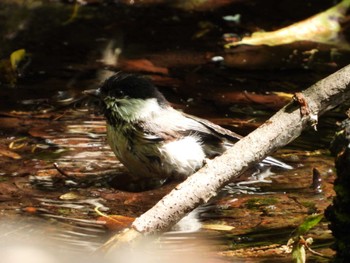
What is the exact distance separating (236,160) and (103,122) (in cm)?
256

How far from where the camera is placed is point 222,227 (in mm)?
4410

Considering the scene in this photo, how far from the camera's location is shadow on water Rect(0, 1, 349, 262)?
450 cm

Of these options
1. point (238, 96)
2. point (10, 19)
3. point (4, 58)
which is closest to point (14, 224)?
point (238, 96)

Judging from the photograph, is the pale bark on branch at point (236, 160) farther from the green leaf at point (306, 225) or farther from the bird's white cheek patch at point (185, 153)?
the bird's white cheek patch at point (185, 153)

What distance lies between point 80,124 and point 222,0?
14.4 feet

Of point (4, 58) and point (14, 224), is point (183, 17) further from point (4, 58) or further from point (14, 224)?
point (14, 224)

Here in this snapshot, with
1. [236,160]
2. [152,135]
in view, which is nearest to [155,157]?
[152,135]

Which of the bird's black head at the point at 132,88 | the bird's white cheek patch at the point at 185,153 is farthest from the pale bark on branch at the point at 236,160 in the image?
the bird's black head at the point at 132,88

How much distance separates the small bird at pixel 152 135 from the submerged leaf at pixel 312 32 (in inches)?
118

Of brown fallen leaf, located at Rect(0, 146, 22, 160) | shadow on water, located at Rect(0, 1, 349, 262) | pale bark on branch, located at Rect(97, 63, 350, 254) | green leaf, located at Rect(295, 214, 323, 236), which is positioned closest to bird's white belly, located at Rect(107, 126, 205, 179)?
shadow on water, located at Rect(0, 1, 349, 262)

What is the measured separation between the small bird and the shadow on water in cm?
17

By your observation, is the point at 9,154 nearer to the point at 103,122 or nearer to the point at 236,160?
the point at 103,122

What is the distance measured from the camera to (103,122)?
639 centimetres

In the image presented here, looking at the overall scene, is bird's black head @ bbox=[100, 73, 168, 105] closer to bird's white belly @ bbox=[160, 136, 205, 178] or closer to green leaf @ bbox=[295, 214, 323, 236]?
bird's white belly @ bbox=[160, 136, 205, 178]
